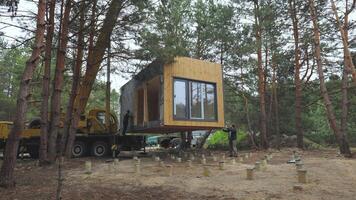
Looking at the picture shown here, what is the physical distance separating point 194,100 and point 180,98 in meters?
0.60

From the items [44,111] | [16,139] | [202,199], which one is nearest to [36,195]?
[16,139]

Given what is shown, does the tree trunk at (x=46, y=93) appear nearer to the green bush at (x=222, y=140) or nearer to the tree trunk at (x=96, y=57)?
the tree trunk at (x=96, y=57)

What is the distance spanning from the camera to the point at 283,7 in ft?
62.3

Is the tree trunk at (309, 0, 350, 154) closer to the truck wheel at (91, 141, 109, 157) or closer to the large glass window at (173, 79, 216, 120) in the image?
the large glass window at (173, 79, 216, 120)

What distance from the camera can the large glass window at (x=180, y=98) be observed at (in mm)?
13133

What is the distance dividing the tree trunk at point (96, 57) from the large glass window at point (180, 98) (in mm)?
2931

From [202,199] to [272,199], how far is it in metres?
1.10

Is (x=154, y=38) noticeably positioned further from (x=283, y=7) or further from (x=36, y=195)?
(x=283, y=7)

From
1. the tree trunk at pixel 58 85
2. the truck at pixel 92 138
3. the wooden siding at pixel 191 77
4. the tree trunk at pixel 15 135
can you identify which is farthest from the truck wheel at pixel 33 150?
the tree trunk at pixel 15 135

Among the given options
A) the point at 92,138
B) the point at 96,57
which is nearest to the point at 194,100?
the point at 96,57

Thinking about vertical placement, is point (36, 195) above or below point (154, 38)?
below

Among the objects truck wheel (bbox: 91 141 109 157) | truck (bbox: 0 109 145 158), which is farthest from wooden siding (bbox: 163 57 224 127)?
truck wheel (bbox: 91 141 109 157)

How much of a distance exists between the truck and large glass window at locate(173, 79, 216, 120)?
164 inches

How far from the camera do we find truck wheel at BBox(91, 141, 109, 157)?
16.5 metres
